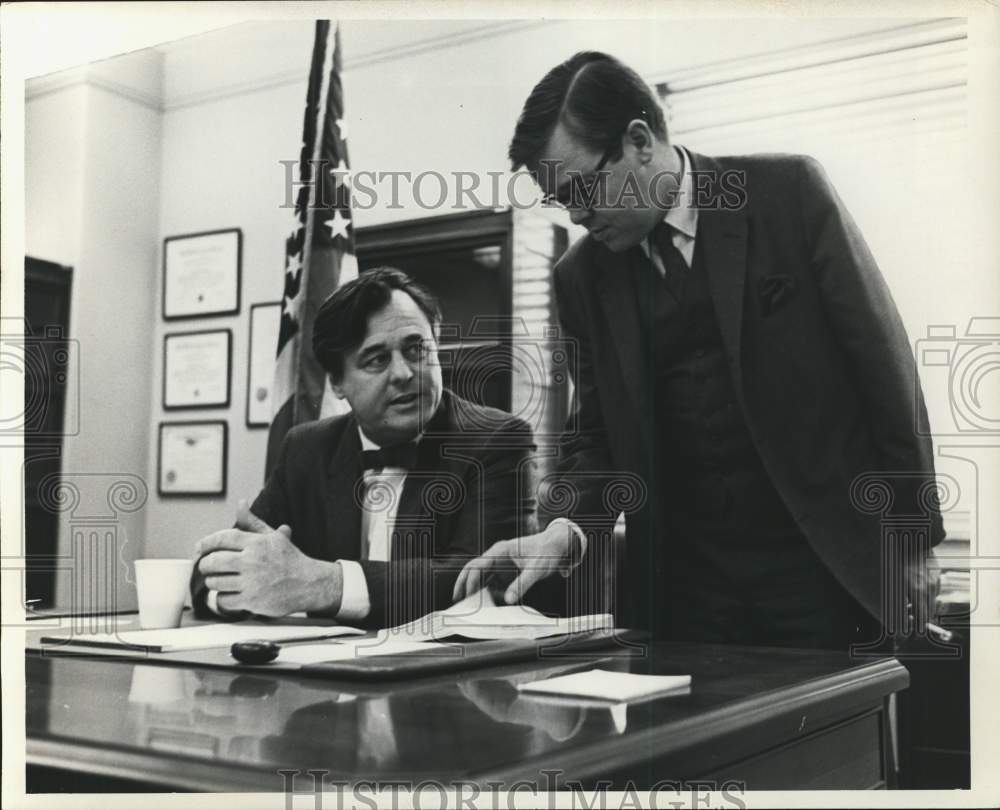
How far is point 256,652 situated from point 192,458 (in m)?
0.88

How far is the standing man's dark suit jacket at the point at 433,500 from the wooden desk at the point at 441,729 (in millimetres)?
579

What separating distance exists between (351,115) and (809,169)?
94cm

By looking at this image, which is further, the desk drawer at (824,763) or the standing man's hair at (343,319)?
the standing man's hair at (343,319)

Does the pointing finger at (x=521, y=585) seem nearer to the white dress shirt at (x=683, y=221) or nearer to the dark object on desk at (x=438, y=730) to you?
the dark object on desk at (x=438, y=730)

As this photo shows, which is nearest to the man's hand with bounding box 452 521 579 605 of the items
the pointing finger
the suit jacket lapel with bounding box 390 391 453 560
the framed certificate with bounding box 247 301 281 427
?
the pointing finger

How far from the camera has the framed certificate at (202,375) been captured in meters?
2.31

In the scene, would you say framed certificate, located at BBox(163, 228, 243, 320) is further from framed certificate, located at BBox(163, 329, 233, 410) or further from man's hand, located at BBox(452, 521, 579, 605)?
man's hand, located at BBox(452, 521, 579, 605)

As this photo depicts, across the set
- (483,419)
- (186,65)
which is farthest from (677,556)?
(186,65)

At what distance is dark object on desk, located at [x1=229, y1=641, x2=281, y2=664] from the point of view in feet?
4.87

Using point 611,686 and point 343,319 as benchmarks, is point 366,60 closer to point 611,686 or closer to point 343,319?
point 343,319

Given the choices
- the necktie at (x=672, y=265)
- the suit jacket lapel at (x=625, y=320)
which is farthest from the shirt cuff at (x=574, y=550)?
the necktie at (x=672, y=265)

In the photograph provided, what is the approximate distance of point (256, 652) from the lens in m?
1.48

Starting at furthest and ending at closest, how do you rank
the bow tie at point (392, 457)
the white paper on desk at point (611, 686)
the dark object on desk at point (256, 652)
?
1. the bow tie at point (392, 457)
2. the dark object on desk at point (256, 652)
3. the white paper on desk at point (611, 686)

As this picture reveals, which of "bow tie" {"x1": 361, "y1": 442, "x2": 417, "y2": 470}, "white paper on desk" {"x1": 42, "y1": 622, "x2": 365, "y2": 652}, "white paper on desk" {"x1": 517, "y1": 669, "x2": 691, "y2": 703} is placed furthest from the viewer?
"bow tie" {"x1": 361, "y1": 442, "x2": 417, "y2": 470}
